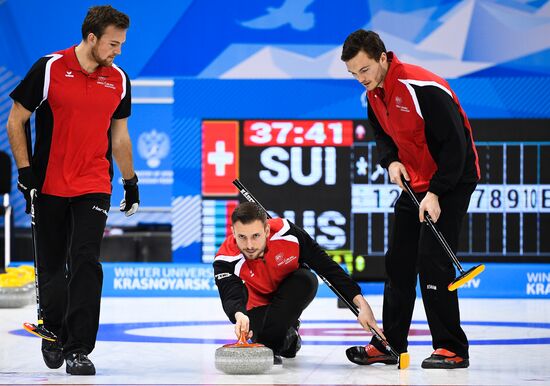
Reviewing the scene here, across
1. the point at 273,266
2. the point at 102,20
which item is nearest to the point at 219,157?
the point at 273,266

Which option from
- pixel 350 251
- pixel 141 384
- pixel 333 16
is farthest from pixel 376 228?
pixel 141 384

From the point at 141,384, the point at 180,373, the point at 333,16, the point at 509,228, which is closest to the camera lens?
the point at 141,384

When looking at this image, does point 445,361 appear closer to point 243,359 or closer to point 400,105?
point 243,359

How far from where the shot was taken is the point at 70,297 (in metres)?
5.08

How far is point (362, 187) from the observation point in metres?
10.4

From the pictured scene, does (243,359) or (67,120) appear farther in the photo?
(67,120)

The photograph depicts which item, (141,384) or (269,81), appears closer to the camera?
(141,384)

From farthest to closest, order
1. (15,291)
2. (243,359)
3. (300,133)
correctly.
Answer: (300,133) < (15,291) < (243,359)

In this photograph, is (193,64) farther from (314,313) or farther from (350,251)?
(314,313)

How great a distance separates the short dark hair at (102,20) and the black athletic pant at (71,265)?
30.8 inches

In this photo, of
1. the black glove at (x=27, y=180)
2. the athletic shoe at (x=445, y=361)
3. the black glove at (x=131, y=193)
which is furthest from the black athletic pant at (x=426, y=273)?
the black glove at (x=27, y=180)

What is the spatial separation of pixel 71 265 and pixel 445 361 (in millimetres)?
1817

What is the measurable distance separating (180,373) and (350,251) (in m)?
5.53

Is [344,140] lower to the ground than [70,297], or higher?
higher
